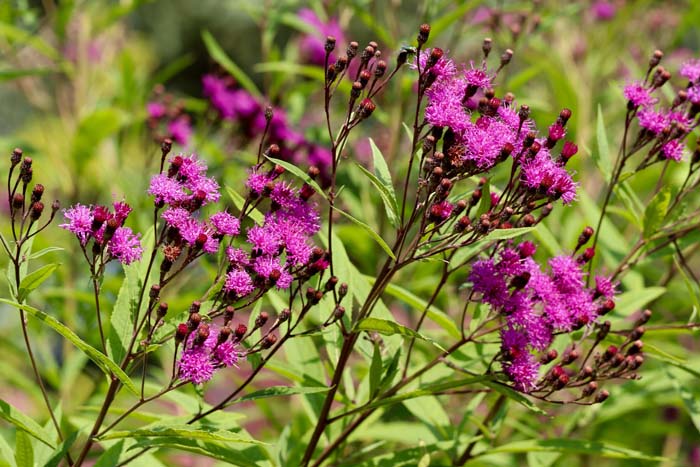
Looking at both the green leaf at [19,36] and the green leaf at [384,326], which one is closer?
the green leaf at [384,326]

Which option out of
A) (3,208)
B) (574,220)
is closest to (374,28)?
(574,220)

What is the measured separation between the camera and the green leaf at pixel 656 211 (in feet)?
5.49

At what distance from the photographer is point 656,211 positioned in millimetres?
1708

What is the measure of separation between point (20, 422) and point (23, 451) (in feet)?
0.41

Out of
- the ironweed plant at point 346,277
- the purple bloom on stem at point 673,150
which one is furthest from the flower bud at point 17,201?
the purple bloom on stem at point 673,150

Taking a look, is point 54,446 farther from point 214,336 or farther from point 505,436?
point 505,436

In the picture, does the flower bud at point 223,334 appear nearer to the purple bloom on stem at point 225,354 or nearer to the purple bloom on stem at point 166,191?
the purple bloom on stem at point 225,354

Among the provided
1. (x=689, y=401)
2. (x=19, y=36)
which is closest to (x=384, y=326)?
(x=689, y=401)

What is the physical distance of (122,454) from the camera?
1337 millimetres

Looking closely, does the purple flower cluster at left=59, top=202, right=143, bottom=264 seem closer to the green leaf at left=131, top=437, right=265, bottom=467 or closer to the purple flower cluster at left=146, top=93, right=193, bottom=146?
the green leaf at left=131, top=437, right=265, bottom=467

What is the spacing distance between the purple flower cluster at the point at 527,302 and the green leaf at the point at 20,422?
75 cm

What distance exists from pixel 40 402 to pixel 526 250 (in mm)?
1896

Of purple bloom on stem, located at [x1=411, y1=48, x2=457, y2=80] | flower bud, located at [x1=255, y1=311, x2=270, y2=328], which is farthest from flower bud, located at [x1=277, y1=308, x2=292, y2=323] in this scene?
purple bloom on stem, located at [x1=411, y1=48, x2=457, y2=80]

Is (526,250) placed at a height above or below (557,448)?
above
